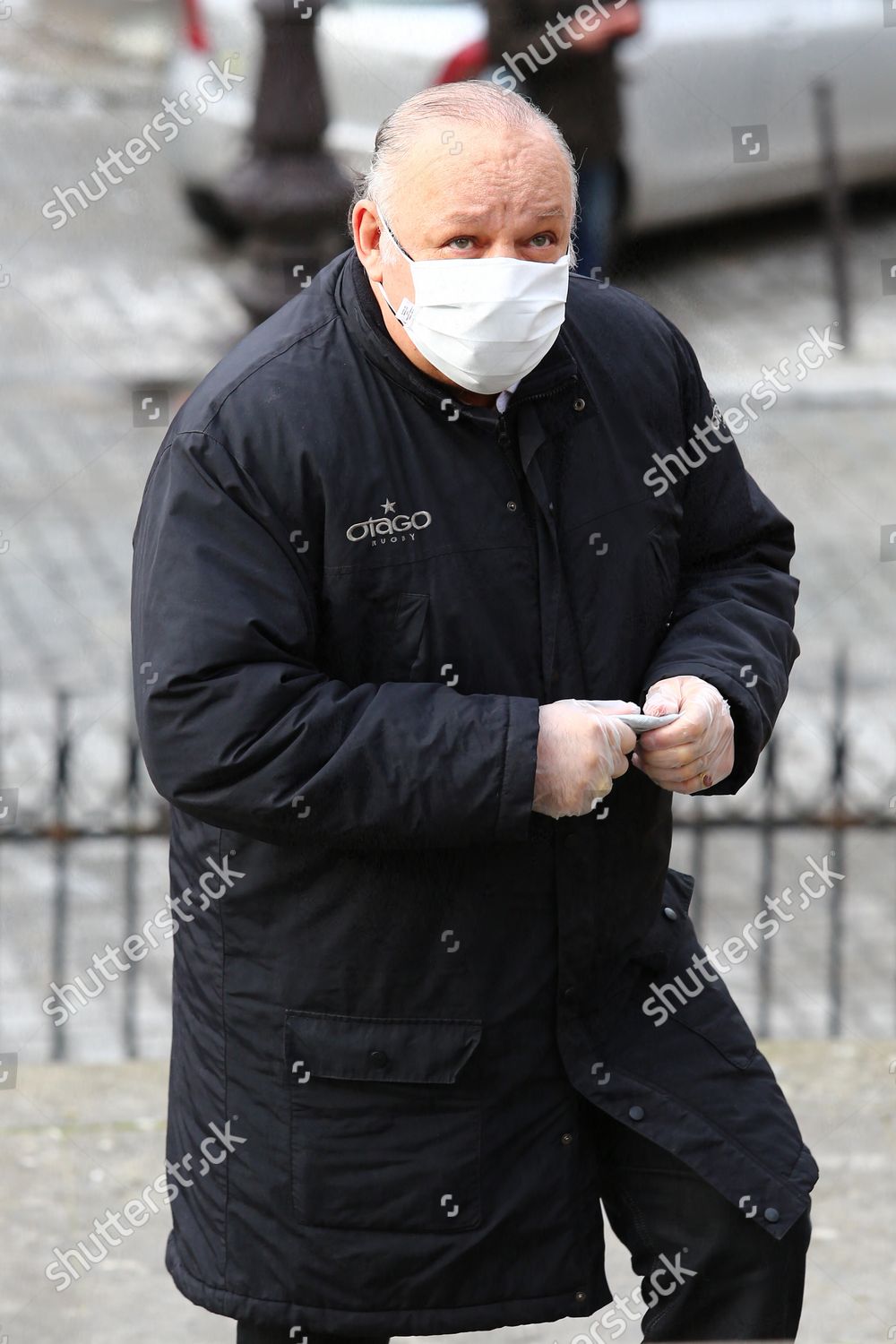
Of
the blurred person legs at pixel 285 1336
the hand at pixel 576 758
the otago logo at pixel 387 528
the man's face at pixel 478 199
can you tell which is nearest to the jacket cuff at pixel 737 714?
the hand at pixel 576 758

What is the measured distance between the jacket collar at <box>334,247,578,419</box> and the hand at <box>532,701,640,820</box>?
400 mm

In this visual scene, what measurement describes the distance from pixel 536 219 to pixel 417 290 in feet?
0.54

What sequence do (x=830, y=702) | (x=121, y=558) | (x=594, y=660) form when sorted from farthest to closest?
(x=121, y=558)
(x=830, y=702)
(x=594, y=660)

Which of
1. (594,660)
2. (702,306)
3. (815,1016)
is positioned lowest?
(815,1016)

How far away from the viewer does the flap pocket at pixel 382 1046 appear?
7.88ft

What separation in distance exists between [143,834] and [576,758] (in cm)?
270

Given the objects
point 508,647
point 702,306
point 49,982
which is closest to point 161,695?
point 508,647

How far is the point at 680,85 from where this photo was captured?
978 centimetres

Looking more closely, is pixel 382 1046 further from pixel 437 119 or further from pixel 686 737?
pixel 437 119

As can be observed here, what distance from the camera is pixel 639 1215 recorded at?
2.55m

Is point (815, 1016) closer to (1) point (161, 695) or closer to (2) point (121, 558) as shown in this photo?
(1) point (161, 695)

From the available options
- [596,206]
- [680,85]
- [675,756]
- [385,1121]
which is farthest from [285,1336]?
[680,85]

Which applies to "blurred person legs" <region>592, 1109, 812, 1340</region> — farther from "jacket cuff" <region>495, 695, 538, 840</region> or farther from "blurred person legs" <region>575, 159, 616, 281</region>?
"blurred person legs" <region>575, 159, 616, 281</region>

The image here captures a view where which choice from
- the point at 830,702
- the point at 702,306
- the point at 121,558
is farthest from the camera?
the point at 702,306
